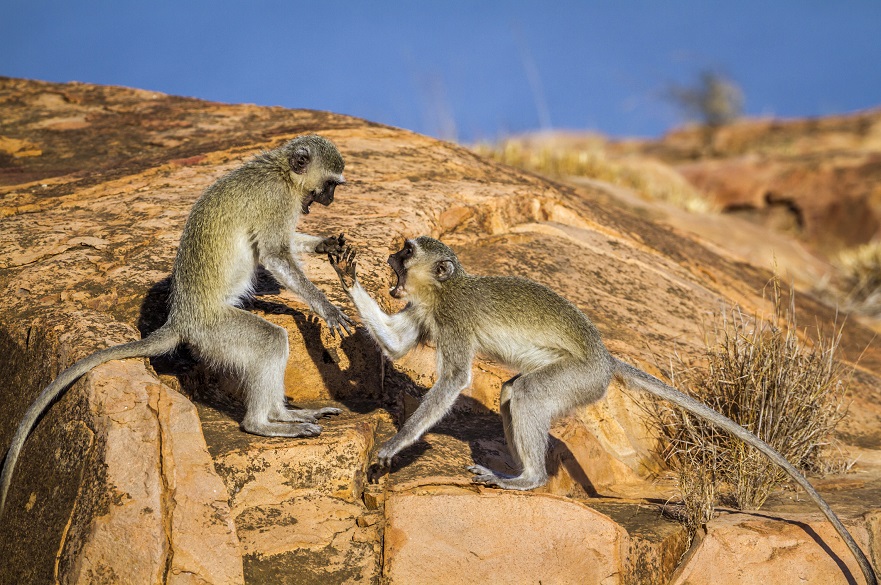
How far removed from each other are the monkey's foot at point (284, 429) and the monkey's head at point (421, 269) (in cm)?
103

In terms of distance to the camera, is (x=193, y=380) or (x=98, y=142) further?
(x=98, y=142)

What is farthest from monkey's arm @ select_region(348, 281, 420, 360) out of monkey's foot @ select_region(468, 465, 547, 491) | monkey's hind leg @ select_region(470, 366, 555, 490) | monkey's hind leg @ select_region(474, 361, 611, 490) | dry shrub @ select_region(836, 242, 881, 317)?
dry shrub @ select_region(836, 242, 881, 317)

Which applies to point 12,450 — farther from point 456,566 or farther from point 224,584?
point 456,566

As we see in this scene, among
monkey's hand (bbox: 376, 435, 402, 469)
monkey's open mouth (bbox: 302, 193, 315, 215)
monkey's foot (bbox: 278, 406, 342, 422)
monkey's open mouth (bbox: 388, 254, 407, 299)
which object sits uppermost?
monkey's open mouth (bbox: 302, 193, 315, 215)

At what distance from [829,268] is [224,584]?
12.1 metres

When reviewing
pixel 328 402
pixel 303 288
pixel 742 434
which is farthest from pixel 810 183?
pixel 303 288

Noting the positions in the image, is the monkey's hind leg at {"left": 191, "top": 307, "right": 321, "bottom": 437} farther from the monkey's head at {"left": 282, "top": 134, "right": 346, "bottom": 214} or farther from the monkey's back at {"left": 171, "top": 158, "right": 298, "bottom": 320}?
the monkey's head at {"left": 282, "top": 134, "right": 346, "bottom": 214}

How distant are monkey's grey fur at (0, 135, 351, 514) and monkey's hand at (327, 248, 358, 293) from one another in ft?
0.21

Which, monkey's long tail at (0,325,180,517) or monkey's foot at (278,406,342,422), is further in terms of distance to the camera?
monkey's foot at (278,406,342,422)

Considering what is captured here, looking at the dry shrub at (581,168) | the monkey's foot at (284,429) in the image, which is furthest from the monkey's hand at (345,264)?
the dry shrub at (581,168)

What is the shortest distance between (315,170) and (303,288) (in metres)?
0.82

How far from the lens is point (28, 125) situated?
→ 9352 millimetres

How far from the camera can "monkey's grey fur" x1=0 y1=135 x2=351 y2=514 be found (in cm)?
493

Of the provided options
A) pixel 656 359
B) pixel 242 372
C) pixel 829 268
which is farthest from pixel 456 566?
pixel 829 268
